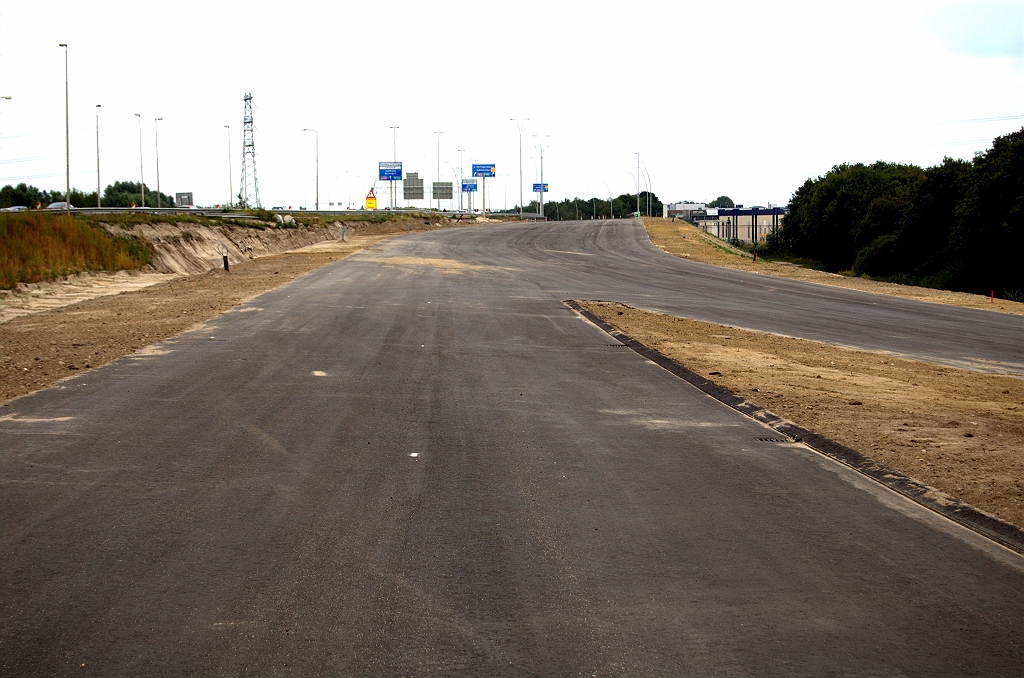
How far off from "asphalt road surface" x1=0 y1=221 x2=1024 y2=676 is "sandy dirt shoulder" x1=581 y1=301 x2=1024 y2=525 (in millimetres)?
827

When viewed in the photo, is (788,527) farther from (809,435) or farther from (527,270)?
(527,270)

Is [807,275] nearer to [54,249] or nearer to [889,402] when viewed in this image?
[54,249]

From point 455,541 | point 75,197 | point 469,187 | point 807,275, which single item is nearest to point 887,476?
point 455,541

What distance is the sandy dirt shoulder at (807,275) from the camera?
110ft

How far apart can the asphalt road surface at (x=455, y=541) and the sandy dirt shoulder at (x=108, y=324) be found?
1367mm

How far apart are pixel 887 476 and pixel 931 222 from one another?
45.1 metres

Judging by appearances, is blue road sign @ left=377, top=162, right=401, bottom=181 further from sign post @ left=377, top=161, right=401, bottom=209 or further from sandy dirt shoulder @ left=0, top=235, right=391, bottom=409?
sandy dirt shoulder @ left=0, top=235, right=391, bottom=409

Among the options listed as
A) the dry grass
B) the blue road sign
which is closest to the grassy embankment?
the dry grass

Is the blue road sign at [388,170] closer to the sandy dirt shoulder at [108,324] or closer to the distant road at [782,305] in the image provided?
the distant road at [782,305]

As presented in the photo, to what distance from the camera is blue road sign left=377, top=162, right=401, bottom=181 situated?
126m

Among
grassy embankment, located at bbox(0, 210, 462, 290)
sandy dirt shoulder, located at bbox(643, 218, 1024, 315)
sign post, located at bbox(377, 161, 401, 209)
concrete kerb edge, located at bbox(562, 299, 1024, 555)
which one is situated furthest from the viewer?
sign post, located at bbox(377, 161, 401, 209)

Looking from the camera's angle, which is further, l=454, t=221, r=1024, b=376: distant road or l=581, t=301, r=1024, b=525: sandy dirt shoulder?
l=454, t=221, r=1024, b=376: distant road

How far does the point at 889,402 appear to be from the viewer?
1195 centimetres

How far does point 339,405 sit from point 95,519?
4.56 m
